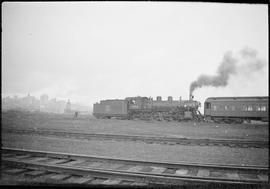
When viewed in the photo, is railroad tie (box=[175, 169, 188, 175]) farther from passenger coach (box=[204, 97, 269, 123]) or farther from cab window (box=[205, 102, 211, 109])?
cab window (box=[205, 102, 211, 109])

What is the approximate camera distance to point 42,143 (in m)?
9.71

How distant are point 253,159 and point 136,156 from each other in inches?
178

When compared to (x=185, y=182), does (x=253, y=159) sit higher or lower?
lower

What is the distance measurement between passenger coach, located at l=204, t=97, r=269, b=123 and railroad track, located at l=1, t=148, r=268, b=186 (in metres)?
20.0

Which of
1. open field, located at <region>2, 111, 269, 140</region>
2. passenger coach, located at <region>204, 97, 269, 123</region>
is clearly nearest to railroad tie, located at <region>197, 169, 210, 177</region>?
open field, located at <region>2, 111, 269, 140</region>

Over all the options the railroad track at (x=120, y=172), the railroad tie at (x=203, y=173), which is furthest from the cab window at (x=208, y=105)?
the railroad tie at (x=203, y=173)

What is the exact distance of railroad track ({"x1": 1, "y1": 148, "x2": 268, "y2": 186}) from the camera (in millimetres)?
4371

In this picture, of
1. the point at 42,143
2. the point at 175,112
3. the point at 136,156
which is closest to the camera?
the point at 136,156

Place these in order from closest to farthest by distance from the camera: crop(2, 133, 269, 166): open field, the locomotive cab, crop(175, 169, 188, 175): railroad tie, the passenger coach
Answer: crop(175, 169, 188, 175): railroad tie, crop(2, 133, 269, 166): open field, the passenger coach, the locomotive cab

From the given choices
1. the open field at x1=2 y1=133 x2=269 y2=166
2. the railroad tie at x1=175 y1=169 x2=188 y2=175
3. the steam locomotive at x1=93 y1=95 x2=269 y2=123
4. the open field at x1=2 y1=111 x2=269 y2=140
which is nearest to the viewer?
the railroad tie at x1=175 y1=169 x2=188 y2=175

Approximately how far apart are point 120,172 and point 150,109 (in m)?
22.4

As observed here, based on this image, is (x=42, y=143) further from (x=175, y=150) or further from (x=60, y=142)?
(x=175, y=150)

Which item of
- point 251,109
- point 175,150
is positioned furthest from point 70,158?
point 251,109

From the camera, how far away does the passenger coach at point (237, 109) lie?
2264 cm
